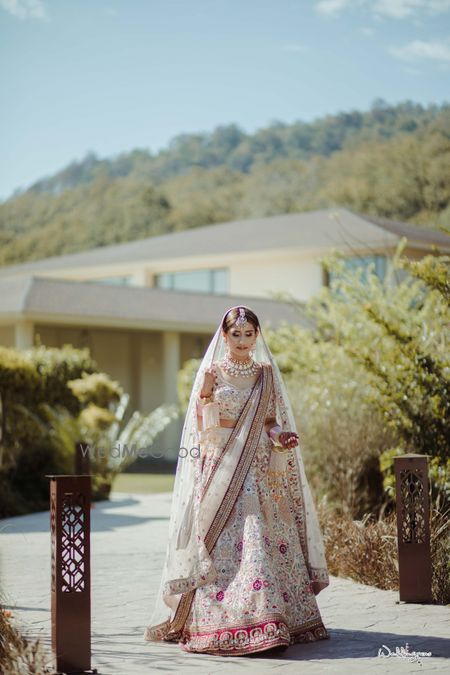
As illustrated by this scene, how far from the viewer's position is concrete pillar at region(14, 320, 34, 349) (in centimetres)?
2368

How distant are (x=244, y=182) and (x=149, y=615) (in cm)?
6720

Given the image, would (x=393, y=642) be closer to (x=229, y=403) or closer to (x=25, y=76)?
(x=229, y=403)

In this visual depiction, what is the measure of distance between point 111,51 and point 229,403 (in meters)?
61.3

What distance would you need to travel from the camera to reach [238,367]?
6.82 meters

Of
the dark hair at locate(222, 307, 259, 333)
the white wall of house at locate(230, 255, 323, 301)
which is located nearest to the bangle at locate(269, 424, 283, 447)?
the dark hair at locate(222, 307, 259, 333)

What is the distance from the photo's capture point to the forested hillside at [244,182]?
5872cm

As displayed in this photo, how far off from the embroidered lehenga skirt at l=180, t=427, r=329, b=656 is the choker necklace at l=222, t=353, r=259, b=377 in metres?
0.38

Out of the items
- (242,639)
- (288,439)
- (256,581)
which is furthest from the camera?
(288,439)

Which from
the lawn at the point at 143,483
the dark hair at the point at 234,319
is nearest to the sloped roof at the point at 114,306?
the lawn at the point at 143,483

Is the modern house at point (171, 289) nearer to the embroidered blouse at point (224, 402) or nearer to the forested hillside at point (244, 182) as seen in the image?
the embroidered blouse at point (224, 402)

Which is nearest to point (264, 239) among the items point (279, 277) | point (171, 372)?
point (279, 277)

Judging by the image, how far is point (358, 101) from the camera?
75.6 m

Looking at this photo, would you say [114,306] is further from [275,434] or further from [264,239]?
[275,434]

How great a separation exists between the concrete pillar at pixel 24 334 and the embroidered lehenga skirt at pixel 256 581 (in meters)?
17.5
